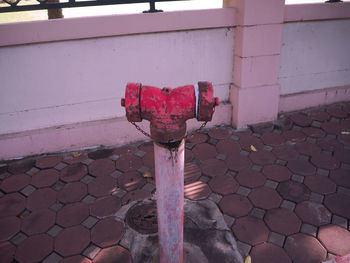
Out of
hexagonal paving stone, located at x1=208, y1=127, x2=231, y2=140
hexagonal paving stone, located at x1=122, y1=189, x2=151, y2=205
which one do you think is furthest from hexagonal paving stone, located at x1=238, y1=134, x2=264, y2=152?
hexagonal paving stone, located at x1=122, y1=189, x2=151, y2=205

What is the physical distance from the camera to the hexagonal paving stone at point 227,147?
3792 mm

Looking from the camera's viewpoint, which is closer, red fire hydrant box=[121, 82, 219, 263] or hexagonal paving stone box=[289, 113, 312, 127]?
red fire hydrant box=[121, 82, 219, 263]

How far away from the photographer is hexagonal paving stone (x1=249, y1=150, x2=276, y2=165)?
11.6 feet

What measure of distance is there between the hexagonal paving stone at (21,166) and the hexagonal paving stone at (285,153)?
312cm

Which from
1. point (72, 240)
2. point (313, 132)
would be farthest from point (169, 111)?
point (313, 132)

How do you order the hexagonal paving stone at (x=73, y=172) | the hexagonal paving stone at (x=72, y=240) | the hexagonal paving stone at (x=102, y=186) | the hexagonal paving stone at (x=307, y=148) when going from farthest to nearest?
1. the hexagonal paving stone at (x=307, y=148)
2. the hexagonal paving stone at (x=73, y=172)
3. the hexagonal paving stone at (x=102, y=186)
4. the hexagonal paving stone at (x=72, y=240)

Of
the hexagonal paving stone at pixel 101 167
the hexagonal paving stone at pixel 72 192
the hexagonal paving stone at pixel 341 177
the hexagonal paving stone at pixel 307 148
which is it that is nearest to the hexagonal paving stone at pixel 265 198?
Answer: the hexagonal paving stone at pixel 341 177

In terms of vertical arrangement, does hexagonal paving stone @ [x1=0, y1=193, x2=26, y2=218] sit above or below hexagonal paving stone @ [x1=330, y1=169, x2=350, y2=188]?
below

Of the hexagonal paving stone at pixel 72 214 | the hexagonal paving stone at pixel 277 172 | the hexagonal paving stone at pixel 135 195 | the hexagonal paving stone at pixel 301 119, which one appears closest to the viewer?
the hexagonal paving stone at pixel 72 214

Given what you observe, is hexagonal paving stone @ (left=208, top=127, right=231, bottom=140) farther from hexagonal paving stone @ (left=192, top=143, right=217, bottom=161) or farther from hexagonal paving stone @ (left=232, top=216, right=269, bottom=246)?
hexagonal paving stone @ (left=232, top=216, right=269, bottom=246)

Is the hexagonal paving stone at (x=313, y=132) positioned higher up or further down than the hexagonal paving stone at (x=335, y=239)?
higher up

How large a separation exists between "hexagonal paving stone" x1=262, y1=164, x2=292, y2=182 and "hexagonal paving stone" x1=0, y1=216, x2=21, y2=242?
267 centimetres

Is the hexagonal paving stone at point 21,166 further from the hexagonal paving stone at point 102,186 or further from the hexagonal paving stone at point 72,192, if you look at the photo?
the hexagonal paving stone at point 102,186

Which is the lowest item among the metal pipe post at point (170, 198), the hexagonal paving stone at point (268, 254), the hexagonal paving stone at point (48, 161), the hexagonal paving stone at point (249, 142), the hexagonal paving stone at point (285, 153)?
the hexagonal paving stone at point (268, 254)
